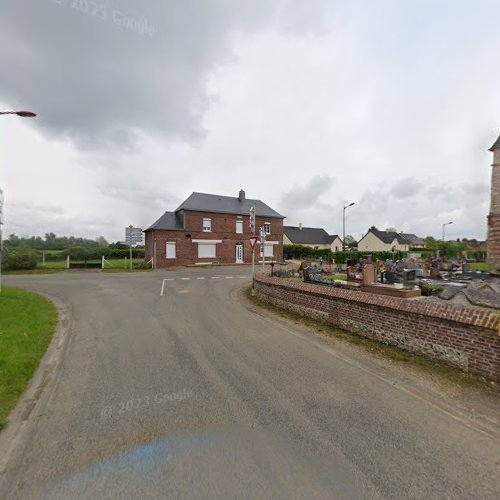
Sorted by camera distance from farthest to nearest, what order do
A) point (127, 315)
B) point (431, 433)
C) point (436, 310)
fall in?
point (127, 315), point (436, 310), point (431, 433)

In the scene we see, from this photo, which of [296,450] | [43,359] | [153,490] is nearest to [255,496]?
[296,450]

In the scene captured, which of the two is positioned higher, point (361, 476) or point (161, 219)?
point (161, 219)

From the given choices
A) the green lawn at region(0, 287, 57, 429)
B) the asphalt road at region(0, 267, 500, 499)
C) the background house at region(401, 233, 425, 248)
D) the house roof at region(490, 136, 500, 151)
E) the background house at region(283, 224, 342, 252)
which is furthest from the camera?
the background house at region(401, 233, 425, 248)

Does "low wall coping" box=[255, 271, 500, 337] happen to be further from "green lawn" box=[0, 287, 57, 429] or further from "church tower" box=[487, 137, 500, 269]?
"church tower" box=[487, 137, 500, 269]

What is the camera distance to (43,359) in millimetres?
5188

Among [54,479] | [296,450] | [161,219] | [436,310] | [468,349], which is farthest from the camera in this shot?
[161,219]

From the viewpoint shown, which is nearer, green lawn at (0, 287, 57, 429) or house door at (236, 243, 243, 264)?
green lawn at (0, 287, 57, 429)

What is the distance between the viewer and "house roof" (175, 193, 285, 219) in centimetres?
2952

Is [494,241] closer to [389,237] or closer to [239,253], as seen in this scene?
[239,253]

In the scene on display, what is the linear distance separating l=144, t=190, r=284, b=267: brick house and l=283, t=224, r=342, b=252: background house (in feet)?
83.3

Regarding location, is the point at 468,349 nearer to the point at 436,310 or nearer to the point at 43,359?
the point at 436,310

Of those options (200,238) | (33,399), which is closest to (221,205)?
(200,238)

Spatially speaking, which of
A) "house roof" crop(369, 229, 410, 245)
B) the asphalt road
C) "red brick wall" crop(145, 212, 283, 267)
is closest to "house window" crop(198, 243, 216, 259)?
"red brick wall" crop(145, 212, 283, 267)

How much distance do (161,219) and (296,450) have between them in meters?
28.0
